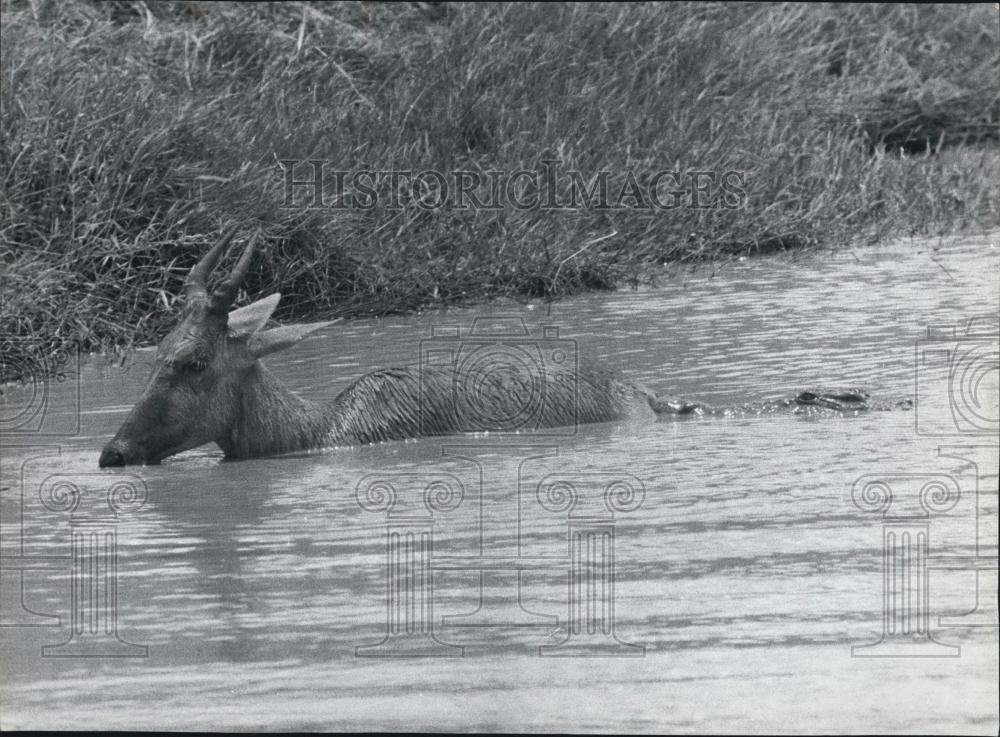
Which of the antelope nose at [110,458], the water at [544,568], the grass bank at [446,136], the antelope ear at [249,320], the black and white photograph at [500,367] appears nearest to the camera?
the water at [544,568]

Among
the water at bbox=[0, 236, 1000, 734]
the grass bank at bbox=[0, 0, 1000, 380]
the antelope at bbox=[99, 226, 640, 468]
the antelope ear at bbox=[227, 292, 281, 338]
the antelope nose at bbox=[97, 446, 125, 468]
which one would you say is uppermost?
the grass bank at bbox=[0, 0, 1000, 380]

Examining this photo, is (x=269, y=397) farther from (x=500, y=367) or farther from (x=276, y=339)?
(x=500, y=367)

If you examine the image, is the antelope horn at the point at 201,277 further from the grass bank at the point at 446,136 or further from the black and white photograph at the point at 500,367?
the grass bank at the point at 446,136

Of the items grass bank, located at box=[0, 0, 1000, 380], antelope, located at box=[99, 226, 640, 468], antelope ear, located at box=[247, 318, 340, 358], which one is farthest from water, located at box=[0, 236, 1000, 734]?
grass bank, located at box=[0, 0, 1000, 380]

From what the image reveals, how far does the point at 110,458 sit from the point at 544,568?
2684 millimetres

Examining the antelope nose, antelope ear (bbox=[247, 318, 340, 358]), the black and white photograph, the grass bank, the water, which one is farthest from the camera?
the grass bank

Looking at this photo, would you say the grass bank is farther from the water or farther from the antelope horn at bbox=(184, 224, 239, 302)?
the antelope horn at bbox=(184, 224, 239, 302)

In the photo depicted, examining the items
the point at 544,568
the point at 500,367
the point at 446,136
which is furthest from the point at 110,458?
the point at 446,136

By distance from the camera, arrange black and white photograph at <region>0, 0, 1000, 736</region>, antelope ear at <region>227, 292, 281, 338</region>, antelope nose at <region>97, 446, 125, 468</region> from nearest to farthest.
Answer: black and white photograph at <region>0, 0, 1000, 736</region> → antelope nose at <region>97, 446, 125, 468</region> → antelope ear at <region>227, 292, 281, 338</region>

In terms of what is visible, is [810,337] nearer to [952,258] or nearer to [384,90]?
[952,258]

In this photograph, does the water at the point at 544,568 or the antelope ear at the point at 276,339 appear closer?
the water at the point at 544,568

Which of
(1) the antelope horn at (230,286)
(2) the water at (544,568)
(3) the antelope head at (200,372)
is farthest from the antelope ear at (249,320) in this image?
(2) the water at (544,568)

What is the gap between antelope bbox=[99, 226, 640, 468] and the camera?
933cm

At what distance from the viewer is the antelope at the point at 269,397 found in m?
9.33
